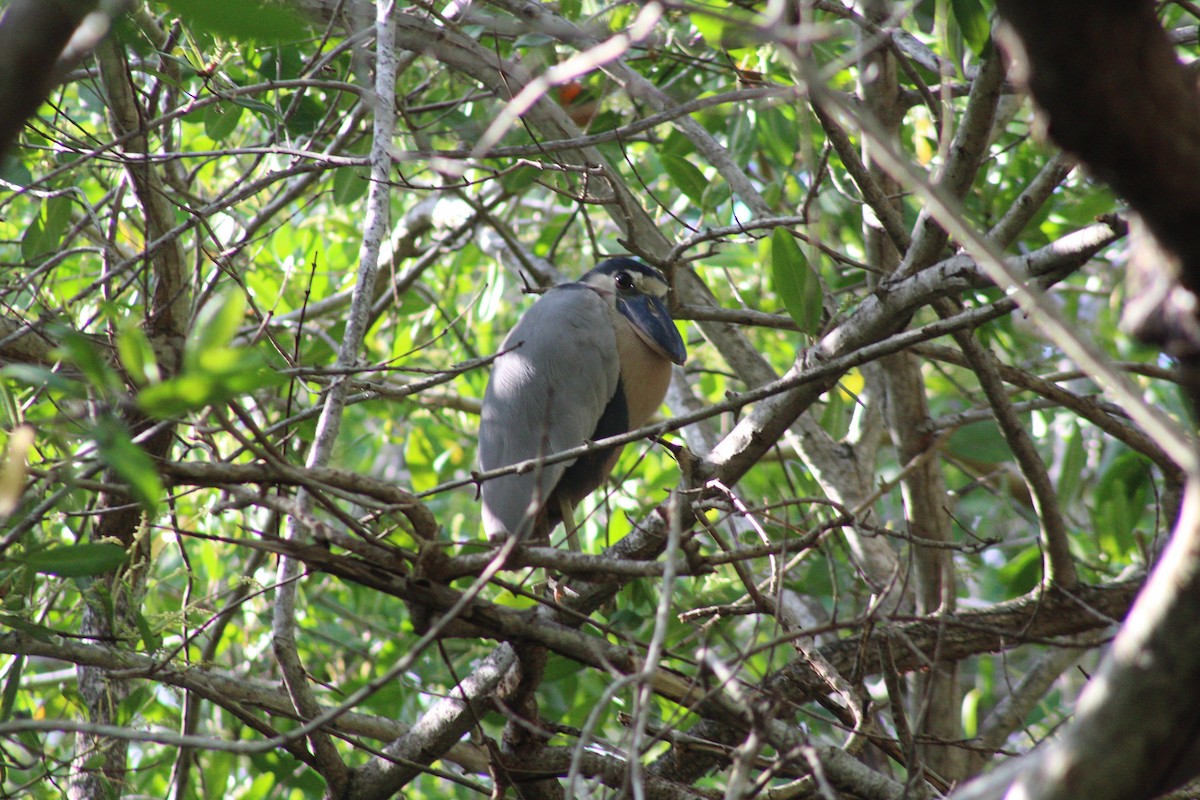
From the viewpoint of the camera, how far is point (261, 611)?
339cm

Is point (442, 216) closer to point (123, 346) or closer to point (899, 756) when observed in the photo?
point (899, 756)

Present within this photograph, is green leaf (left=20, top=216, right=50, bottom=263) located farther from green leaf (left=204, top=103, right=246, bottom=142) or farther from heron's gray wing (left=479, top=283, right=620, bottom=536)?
heron's gray wing (left=479, top=283, right=620, bottom=536)

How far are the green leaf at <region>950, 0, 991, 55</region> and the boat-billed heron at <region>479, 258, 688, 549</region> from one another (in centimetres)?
126

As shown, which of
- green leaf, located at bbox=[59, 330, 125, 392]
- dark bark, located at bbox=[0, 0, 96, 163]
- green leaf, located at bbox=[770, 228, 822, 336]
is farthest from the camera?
green leaf, located at bbox=[770, 228, 822, 336]

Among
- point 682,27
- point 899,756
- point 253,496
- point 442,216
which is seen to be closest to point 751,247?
point 682,27

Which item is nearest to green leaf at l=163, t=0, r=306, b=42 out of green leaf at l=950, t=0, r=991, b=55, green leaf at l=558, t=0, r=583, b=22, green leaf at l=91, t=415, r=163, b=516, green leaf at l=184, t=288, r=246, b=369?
green leaf at l=184, t=288, r=246, b=369

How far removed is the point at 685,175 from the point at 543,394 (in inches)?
28.9

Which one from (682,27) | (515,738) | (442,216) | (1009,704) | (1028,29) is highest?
(682,27)

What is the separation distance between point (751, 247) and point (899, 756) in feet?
8.17

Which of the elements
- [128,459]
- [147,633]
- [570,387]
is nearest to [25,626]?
[147,633]

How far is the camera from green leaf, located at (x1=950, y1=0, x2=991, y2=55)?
1.83 metres

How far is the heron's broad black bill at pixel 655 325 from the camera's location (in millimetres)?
2936

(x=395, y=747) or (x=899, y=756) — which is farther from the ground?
(x=395, y=747)

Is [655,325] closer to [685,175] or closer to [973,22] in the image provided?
[685,175]
